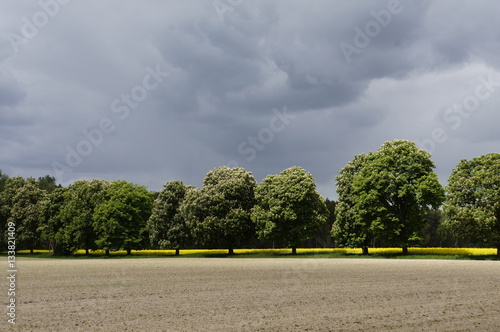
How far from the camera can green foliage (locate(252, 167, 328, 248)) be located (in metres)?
74.4

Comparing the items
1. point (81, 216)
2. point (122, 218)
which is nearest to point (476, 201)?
point (122, 218)

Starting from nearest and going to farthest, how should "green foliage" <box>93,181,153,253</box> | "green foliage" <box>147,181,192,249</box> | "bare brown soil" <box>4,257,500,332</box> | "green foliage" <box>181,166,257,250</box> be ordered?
"bare brown soil" <box>4,257,500,332</box>
"green foliage" <box>181,166,257,250</box>
"green foliage" <box>147,181,192,249</box>
"green foliage" <box>93,181,153,253</box>

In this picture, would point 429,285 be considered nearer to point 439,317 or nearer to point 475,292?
point 475,292

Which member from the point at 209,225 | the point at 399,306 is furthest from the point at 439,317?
the point at 209,225

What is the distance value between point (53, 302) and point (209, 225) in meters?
61.5

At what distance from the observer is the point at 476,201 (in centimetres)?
6375

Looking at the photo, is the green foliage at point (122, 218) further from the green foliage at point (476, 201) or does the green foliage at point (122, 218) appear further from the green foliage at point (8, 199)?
the green foliage at point (476, 201)

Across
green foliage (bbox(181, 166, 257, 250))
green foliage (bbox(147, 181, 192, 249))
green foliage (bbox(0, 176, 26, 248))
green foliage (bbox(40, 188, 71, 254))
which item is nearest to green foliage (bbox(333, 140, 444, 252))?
green foliage (bbox(181, 166, 257, 250))

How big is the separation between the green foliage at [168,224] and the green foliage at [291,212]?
17.2 meters

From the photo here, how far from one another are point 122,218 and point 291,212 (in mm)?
36301

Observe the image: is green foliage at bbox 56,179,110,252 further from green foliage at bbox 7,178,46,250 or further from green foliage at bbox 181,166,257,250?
green foliage at bbox 181,166,257,250

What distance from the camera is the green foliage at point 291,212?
2928 inches

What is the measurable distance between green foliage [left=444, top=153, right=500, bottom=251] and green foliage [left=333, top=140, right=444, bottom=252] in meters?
2.62

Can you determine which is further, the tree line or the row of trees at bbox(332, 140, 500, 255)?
the tree line
